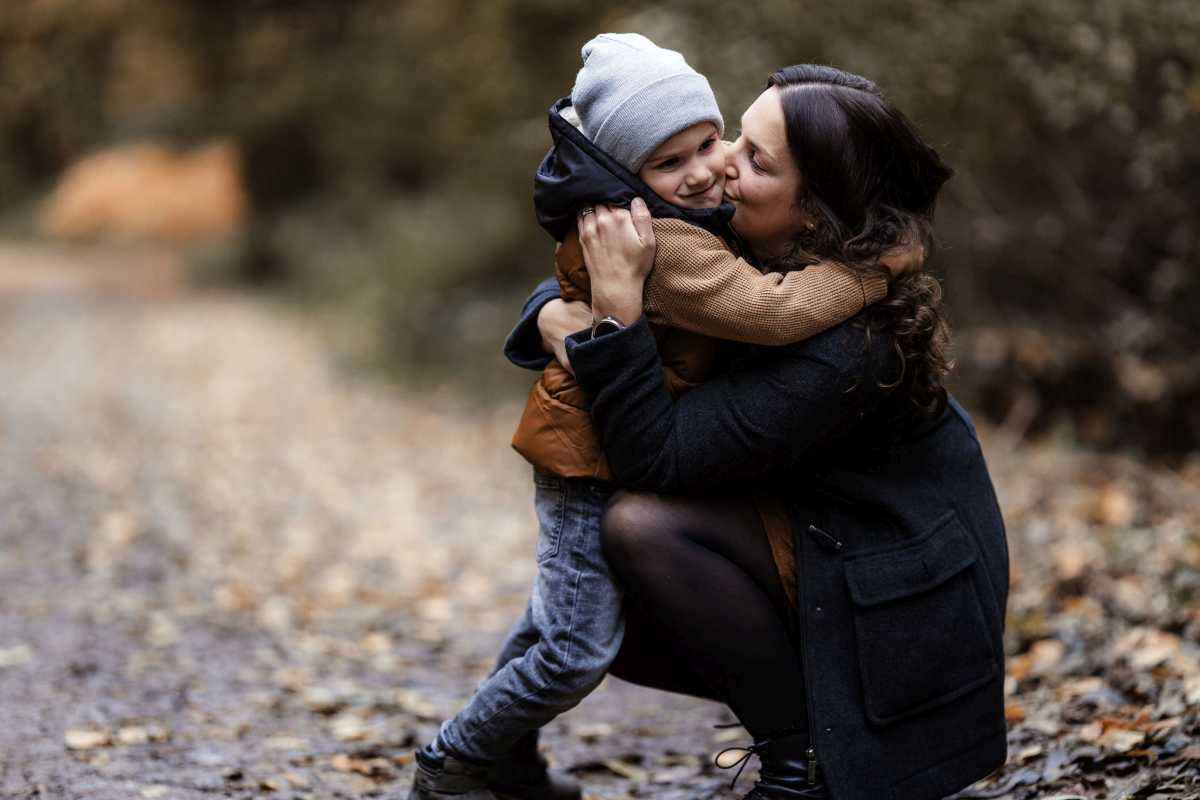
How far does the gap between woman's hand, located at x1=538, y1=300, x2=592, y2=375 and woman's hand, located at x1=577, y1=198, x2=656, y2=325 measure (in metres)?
0.13

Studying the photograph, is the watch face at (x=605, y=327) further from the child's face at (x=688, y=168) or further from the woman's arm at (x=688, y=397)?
the child's face at (x=688, y=168)

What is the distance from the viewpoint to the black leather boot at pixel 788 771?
7.80 feet

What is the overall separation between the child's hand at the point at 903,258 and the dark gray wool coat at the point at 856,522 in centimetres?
11

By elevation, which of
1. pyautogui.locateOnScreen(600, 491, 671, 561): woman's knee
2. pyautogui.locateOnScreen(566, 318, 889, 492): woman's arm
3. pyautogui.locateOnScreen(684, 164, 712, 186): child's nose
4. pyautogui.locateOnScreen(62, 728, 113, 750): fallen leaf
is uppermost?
pyautogui.locateOnScreen(684, 164, 712, 186): child's nose

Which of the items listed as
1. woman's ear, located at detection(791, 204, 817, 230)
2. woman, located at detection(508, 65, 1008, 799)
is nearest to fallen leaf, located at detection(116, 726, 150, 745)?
woman, located at detection(508, 65, 1008, 799)

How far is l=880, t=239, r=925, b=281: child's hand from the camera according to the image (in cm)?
235

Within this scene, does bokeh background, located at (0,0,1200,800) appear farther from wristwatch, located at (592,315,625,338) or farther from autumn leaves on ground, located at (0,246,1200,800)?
wristwatch, located at (592,315,625,338)

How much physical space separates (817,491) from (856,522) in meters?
0.10

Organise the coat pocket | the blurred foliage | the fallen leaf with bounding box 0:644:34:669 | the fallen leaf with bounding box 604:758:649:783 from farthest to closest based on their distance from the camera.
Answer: the blurred foliage, the fallen leaf with bounding box 0:644:34:669, the fallen leaf with bounding box 604:758:649:783, the coat pocket

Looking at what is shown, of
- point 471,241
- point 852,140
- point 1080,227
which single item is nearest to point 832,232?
point 852,140

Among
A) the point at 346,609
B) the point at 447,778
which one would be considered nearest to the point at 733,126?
the point at 346,609

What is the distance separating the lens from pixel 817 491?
8.09 feet

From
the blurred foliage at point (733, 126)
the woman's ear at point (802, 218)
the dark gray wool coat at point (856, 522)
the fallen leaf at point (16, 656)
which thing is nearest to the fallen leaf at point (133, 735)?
the fallen leaf at point (16, 656)

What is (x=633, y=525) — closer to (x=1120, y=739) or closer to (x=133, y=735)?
(x=1120, y=739)
